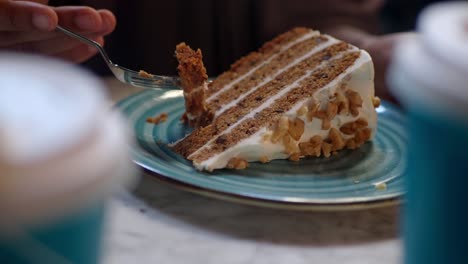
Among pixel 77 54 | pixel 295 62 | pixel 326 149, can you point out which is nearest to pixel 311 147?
pixel 326 149

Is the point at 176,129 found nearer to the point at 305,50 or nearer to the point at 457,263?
the point at 305,50

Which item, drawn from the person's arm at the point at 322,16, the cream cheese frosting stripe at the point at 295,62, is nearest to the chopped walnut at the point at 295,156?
the cream cheese frosting stripe at the point at 295,62

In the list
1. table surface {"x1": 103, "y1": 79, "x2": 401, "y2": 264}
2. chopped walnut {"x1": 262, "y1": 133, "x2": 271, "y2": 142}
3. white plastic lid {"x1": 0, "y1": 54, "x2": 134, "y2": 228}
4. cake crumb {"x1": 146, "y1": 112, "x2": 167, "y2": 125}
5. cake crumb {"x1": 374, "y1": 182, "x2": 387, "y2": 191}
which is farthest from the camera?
cake crumb {"x1": 146, "y1": 112, "x2": 167, "y2": 125}

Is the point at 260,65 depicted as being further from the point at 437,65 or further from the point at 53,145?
the point at 53,145

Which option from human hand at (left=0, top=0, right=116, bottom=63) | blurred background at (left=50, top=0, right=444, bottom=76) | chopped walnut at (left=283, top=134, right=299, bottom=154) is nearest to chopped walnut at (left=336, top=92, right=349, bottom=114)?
chopped walnut at (left=283, top=134, right=299, bottom=154)

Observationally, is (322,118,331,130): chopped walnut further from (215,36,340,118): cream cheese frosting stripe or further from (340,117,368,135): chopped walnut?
(215,36,340,118): cream cheese frosting stripe
